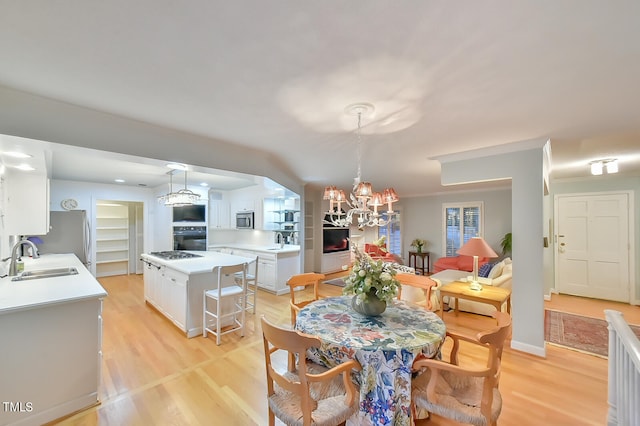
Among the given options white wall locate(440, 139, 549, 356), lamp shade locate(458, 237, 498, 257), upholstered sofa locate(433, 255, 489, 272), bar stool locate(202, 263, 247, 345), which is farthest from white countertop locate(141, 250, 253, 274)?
upholstered sofa locate(433, 255, 489, 272)

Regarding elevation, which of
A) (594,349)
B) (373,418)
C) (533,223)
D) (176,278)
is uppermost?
(533,223)

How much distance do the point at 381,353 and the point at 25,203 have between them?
4146mm

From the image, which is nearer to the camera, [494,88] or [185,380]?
[494,88]

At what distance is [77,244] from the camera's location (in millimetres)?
5465

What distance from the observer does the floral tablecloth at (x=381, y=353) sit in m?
1.57

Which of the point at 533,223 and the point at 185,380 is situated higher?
the point at 533,223

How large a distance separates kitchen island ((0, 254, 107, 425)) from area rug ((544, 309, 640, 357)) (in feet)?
16.2

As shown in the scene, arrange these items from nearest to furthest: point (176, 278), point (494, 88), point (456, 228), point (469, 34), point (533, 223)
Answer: point (469, 34)
point (494, 88)
point (533, 223)
point (176, 278)
point (456, 228)

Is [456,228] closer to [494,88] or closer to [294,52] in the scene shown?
[494,88]

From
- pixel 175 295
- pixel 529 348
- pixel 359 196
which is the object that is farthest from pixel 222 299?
pixel 529 348

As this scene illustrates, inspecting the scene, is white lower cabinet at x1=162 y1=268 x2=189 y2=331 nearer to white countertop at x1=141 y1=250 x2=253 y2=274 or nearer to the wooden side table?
white countertop at x1=141 y1=250 x2=253 y2=274

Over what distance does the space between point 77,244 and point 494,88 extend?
743 centimetres

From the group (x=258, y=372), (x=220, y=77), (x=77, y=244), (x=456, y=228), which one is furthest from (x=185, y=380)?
(x=456, y=228)

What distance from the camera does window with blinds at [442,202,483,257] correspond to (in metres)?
6.91
